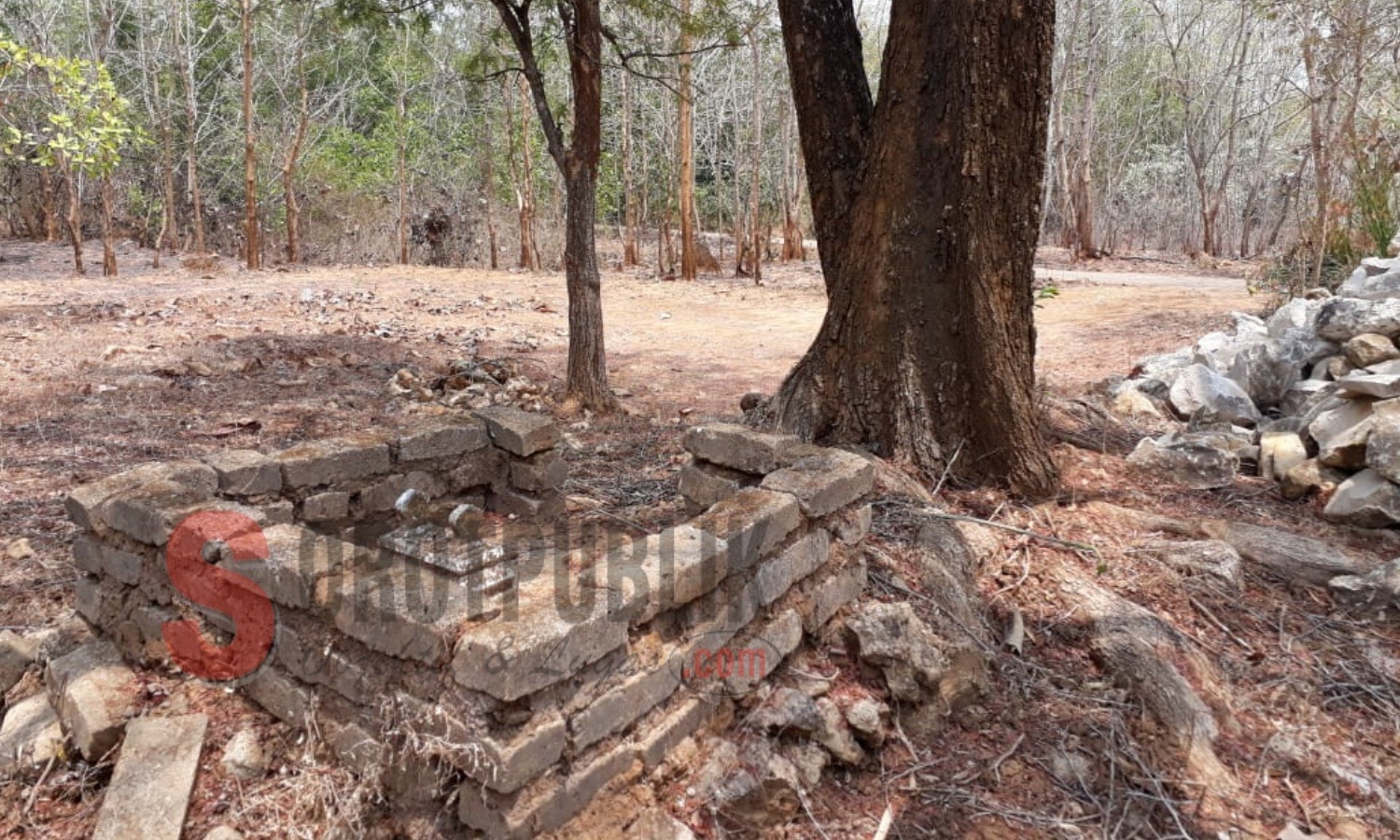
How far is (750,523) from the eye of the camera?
2.65 meters

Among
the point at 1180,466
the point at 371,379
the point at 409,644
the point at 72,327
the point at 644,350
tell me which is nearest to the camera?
the point at 409,644

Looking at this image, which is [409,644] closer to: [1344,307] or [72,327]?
[1344,307]

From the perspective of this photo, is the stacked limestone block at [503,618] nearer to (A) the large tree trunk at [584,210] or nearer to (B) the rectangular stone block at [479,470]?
(B) the rectangular stone block at [479,470]

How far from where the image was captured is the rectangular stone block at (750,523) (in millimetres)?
2615

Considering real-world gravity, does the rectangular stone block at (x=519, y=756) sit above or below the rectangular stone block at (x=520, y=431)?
below

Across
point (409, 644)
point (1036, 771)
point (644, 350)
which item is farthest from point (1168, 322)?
point (409, 644)

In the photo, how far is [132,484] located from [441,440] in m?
1.16

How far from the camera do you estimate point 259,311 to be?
10625 mm

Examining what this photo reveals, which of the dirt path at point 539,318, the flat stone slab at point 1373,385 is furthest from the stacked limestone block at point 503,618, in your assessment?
the dirt path at point 539,318

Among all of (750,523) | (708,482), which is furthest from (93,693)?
(708,482)

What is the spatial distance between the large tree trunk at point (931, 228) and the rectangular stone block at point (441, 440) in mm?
1514

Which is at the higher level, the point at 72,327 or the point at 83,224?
the point at 83,224

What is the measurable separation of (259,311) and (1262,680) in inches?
426

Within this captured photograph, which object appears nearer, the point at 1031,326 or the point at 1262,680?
the point at 1262,680
